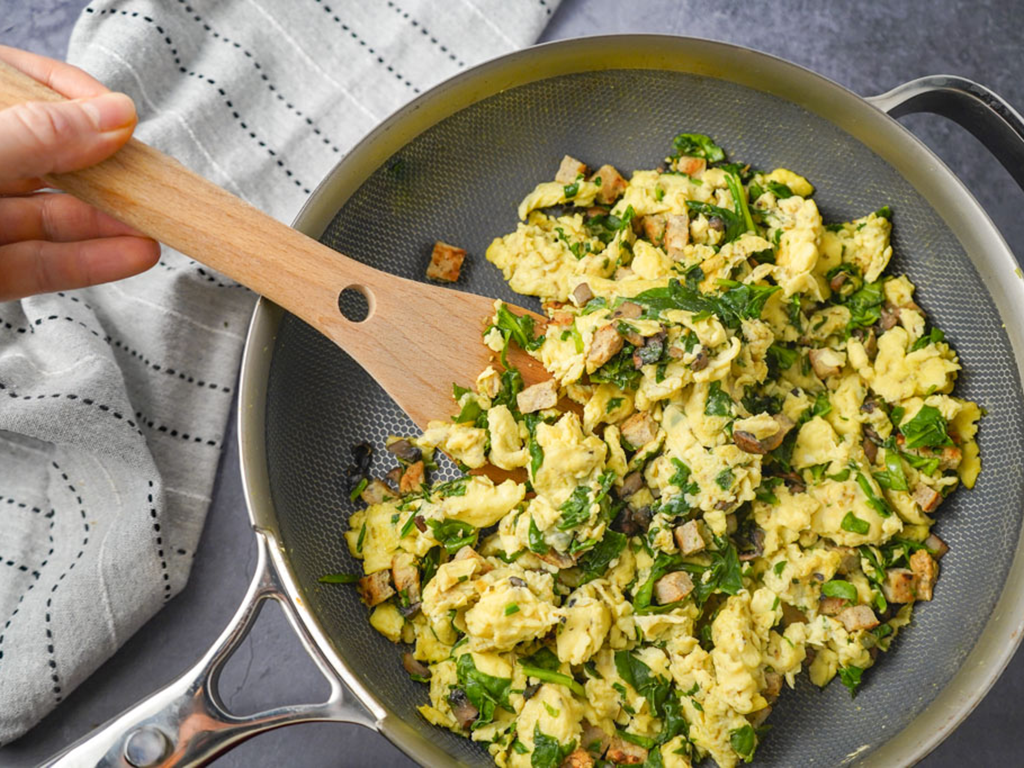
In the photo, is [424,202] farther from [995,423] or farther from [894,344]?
[995,423]

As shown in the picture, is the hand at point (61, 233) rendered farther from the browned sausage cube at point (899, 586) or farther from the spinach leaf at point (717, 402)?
the browned sausage cube at point (899, 586)

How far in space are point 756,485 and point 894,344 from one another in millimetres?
707

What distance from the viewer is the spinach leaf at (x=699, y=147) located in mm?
3000

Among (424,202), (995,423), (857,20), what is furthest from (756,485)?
(857,20)

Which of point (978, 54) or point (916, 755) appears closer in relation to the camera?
point (916, 755)

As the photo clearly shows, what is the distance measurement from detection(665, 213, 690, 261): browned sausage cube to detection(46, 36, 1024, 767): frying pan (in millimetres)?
399

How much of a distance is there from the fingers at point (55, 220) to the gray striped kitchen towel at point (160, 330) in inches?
8.6

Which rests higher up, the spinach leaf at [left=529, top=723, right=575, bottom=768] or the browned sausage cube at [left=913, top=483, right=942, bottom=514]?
the browned sausage cube at [left=913, top=483, right=942, bottom=514]

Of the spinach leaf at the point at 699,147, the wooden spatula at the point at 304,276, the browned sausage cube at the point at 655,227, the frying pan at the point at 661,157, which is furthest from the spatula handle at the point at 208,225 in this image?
the spinach leaf at the point at 699,147

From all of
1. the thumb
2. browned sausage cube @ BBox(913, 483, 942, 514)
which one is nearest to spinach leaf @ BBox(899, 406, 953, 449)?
browned sausage cube @ BBox(913, 483, 942, 514)

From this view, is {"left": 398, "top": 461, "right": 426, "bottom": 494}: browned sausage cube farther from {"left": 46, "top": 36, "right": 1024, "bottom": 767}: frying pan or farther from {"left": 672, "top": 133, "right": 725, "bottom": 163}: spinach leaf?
{"left": 672, "top": 133, "right": 725, "bottom": 163}: spinach leaf

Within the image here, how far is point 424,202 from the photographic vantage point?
299cm

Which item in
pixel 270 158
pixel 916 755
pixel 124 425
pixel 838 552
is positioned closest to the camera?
pixel 916 755

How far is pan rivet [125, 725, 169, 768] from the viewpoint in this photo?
→ 2.12 m
